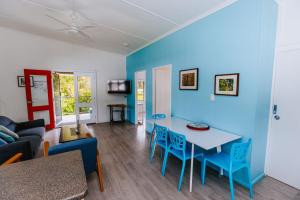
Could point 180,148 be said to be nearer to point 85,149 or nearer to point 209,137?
point 209,137

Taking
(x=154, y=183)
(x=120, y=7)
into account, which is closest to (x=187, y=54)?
(x=120, y=7)

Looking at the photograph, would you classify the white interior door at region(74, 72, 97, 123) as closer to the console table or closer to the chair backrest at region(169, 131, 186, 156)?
the console table

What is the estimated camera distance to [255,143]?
2.10 m

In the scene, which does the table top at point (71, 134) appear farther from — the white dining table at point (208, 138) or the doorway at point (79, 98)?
the doorway at point (79, 98)

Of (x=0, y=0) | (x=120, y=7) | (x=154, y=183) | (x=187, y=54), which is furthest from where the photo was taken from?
(x=187, y=54)

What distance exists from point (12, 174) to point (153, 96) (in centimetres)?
361

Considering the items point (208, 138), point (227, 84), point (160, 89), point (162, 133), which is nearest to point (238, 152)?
point (208, 138)

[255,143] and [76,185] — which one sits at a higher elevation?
[76,185]

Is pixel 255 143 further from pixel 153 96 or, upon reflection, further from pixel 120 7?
pixel 120 7

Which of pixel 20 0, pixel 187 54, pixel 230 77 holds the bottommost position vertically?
pixel 230 77

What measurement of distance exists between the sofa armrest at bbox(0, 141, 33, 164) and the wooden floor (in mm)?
1071

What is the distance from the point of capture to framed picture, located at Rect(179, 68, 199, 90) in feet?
9.21

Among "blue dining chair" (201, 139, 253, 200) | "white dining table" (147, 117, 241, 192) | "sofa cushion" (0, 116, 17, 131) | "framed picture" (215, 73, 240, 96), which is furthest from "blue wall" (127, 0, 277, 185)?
"sofa cushion" (0, 116, 17, 131)

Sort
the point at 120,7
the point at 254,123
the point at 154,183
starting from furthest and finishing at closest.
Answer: the point at 120,7
the point at 154,183
the point at 254,123
